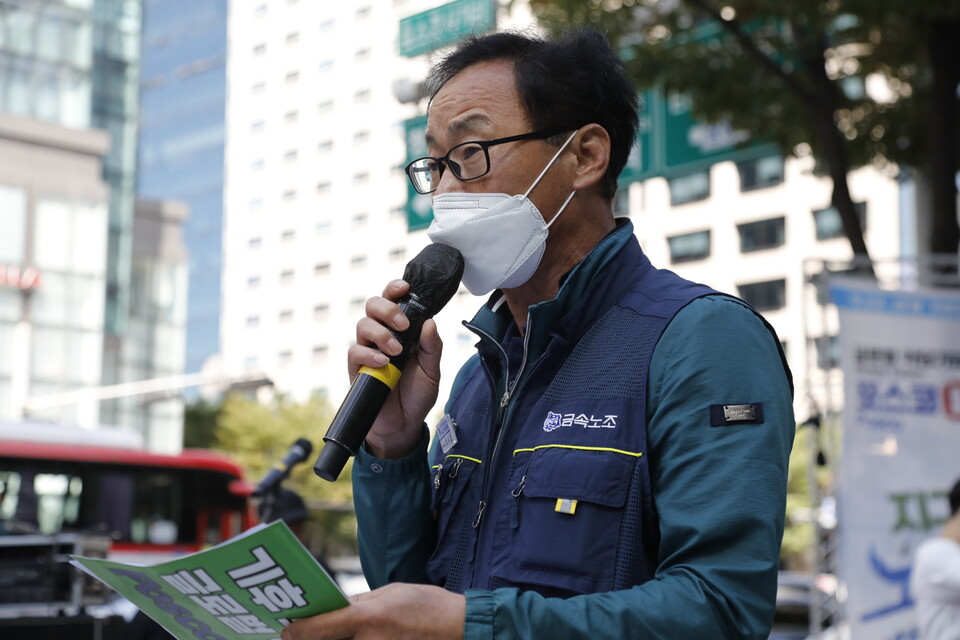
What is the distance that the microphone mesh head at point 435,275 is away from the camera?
82.4 inches

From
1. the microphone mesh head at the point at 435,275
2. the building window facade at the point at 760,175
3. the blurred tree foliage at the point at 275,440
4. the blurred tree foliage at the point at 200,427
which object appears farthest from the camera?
the building window facade at the point at 760,175

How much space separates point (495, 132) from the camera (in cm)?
213

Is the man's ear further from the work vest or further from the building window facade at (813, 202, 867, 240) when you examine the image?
the building window facade at (813, 202, 867, 240)

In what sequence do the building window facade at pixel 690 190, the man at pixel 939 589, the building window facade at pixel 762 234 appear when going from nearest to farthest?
the man at pixel 939 589 < the building window facade at pixel 762 234 < the building window facade at pixel 690 190

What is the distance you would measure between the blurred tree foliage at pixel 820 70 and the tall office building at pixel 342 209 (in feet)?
138

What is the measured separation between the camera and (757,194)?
5394 centimetres

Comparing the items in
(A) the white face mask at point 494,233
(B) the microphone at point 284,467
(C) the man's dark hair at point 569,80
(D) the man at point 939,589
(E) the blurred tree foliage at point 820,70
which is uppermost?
(E) the blurred tree foliage at point 820,70

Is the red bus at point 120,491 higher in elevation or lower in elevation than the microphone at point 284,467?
lower

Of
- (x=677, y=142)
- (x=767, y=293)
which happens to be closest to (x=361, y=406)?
(x=677, y=142)

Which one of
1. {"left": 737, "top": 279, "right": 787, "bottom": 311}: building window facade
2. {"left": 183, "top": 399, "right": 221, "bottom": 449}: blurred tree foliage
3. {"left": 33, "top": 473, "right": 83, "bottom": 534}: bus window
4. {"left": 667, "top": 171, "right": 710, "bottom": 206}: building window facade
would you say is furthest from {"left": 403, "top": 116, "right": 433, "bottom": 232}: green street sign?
{"left": 667, "top": 171, "right": 710, "bottom": 206}: building window facade

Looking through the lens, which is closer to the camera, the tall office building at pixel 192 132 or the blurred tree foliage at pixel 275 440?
the blurred tree foliage at pixel 275 440

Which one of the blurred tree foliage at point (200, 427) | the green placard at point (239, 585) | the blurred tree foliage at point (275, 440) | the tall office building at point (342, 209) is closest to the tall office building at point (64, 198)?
the blurred tree foliage at point (275, 440)

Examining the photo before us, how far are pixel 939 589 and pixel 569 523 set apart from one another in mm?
3727

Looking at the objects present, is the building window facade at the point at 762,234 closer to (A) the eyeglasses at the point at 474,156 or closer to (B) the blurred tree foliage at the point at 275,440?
(B) the blurred tree foliage at the point at 275,440
